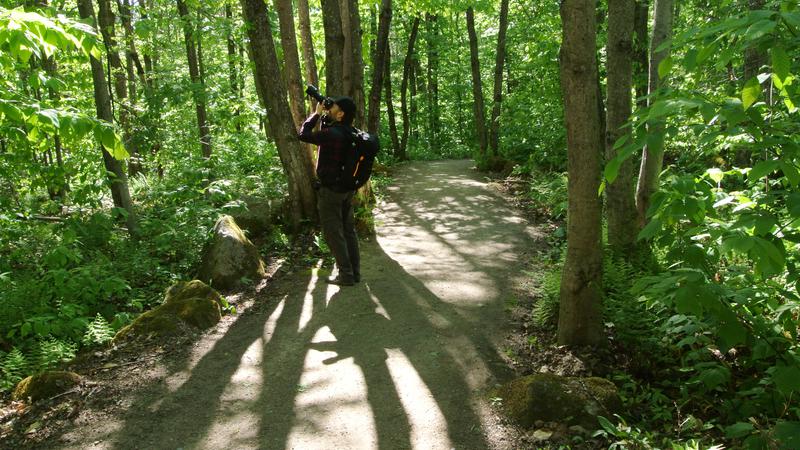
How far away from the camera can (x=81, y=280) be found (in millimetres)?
7066

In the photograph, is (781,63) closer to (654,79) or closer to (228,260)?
(654,79)

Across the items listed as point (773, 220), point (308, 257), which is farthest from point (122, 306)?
point (773, 220)

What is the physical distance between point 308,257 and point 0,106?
5857 millimetres

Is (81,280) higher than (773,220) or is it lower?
lower

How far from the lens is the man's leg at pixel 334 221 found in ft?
25.1

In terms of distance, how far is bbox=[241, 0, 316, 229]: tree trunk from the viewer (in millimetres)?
9453

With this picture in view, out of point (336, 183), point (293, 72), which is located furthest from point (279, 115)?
point (336, 183)

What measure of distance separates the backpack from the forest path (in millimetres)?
1665

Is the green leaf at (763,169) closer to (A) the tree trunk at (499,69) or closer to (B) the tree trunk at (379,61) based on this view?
(B) the tree trunk at (379,61)

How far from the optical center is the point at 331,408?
195 inches

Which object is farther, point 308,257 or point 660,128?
point 308,257

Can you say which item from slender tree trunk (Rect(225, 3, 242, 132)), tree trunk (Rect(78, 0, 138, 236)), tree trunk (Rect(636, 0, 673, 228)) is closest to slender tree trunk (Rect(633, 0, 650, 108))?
tree trunk (Rect(636, 0, 673, 228))

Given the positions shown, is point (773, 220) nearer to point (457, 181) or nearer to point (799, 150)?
point (799, 150)

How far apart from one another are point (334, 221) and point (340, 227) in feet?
0.45
